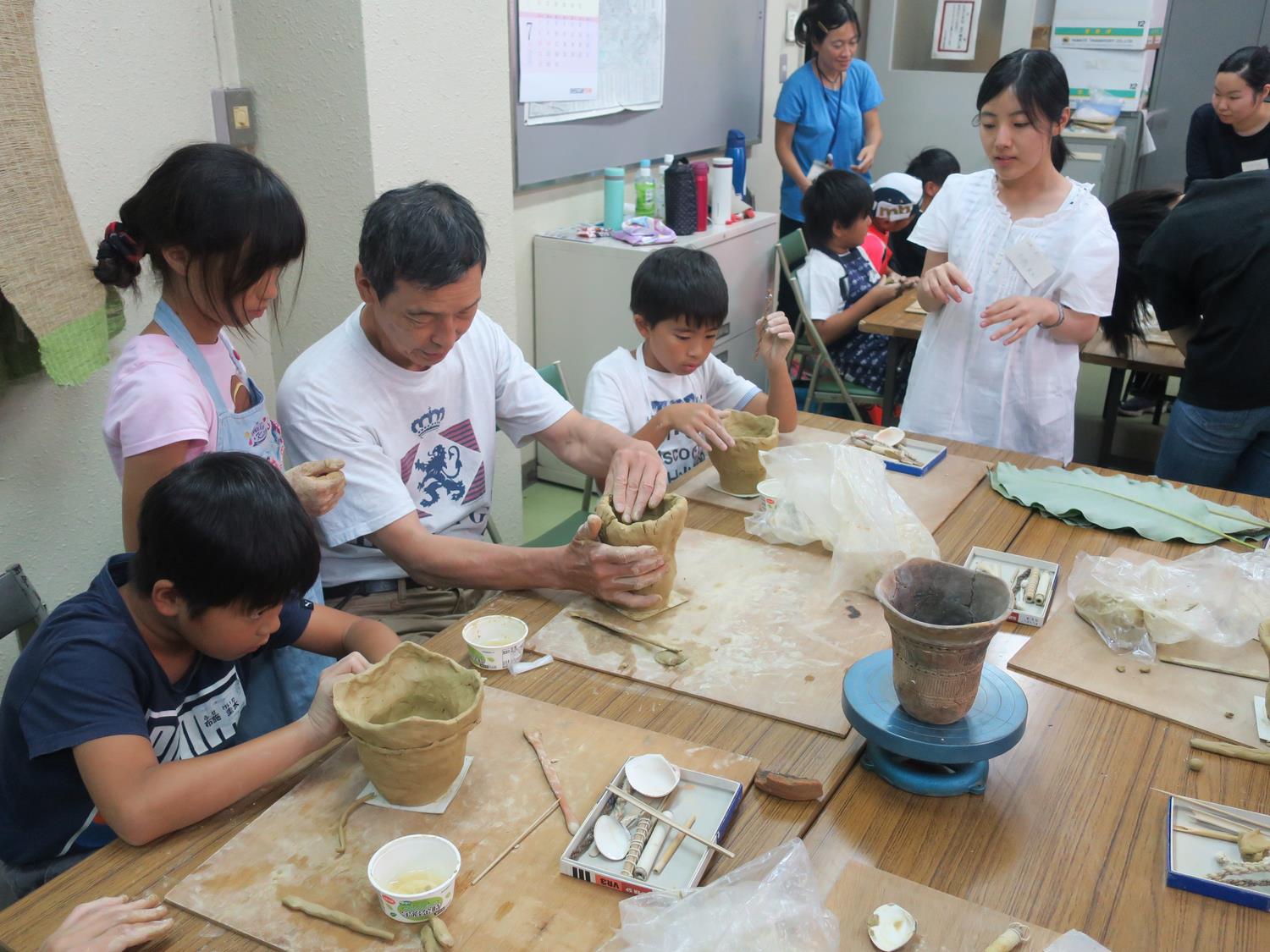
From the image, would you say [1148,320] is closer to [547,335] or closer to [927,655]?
[547,335]

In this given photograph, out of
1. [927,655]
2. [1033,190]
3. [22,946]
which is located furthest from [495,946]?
[1033,190]

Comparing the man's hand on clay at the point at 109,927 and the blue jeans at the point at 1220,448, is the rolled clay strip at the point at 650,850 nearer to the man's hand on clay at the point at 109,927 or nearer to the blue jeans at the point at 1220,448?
the man's hand on clay at the point at 109,927

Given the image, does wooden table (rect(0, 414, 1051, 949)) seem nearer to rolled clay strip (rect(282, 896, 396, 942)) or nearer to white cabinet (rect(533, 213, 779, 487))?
rolled clay strip (rect(282, 896, 396, 942))

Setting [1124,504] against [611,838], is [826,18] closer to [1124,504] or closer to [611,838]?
[1124,504]

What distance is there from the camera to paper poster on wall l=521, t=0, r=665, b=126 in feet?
12.6

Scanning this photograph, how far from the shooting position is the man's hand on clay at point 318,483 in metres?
1.49

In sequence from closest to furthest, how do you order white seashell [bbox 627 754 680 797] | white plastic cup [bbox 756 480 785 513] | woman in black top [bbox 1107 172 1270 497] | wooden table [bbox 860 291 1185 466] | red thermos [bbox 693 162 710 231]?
white seashell [bbox 627 754 680 797], white plastic cup [bbox 756 480 785 513], woman in black top [bbox 1107 172 1270 497], wooden table [bbox 860 291 1185 466], red thermos [bbox 693 162 710 231]

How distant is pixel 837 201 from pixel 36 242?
9.02 ft

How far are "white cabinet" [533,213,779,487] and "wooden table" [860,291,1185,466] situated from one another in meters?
0.59

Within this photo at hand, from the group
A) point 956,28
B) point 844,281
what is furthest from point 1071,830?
point 956,28

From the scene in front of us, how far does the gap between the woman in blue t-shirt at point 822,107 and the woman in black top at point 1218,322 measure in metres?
2.35

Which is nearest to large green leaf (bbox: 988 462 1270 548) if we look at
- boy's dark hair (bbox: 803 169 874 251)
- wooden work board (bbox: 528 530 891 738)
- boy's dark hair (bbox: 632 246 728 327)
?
wooden work board (bbox: 528 530 891 738)

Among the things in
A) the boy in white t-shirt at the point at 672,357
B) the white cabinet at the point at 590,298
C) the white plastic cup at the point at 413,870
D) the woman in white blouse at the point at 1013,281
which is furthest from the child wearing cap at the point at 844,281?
the white plastic cup at the point at 413,870

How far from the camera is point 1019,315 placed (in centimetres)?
234
